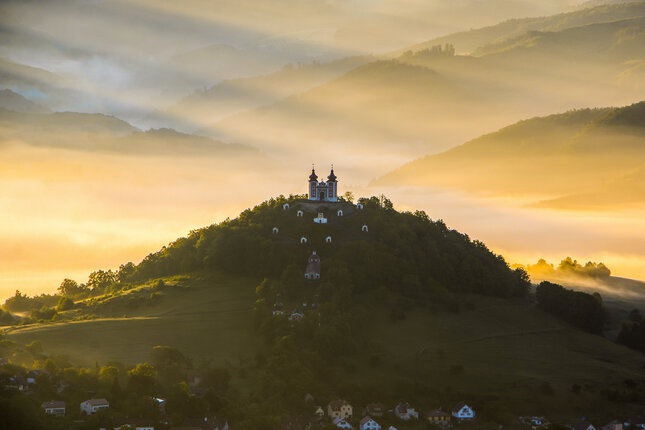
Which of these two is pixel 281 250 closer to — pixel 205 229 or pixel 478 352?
pixel 205 229

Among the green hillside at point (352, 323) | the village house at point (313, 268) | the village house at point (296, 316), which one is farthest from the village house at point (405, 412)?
the village house at point (313, 268)

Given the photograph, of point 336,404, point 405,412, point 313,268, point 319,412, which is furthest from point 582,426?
point 313,268

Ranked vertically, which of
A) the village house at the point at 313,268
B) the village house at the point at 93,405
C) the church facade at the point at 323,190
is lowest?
the village house at the point at 93,405

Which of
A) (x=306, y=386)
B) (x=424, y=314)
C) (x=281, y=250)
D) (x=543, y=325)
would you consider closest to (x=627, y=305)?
(x=543, y=325)

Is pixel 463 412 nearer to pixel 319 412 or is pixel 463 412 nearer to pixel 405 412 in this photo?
pixel 405 412

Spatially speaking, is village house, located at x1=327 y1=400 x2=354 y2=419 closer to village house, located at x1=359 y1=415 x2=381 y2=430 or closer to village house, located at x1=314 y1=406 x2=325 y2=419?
village house, located at x1=314 y1=406 x2=325 y2=419

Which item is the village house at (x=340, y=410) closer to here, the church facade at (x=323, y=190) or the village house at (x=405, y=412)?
the village house at (x=405, y=412)
